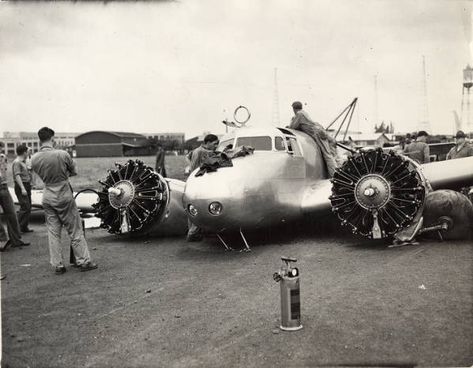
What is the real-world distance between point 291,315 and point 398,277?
2404 millimetres

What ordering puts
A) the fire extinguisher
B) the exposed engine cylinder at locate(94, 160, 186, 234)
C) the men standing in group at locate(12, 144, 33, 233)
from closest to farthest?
the fire extinguisher < the exposed engine cylinder at locate(94, 160, 186, 234) < the men standing in group at locate(12, 144, 33, 233)

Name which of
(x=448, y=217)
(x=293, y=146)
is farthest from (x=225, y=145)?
(x=448, y=217)

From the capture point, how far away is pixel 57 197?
817 cm

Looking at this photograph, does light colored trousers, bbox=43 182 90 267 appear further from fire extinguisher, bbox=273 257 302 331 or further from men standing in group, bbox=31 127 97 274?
fire extinguisher, bbox=273 257 302 331

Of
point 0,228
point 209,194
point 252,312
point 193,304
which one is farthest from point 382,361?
point 0,228

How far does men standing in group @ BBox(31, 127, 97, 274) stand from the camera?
8.16m

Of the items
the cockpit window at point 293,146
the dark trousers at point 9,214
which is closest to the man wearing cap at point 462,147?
the cockpit window at point 293,146

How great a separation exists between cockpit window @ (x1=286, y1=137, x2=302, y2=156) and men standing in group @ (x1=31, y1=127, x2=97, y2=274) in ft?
14.7

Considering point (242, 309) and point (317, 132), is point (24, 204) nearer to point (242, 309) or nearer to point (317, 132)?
point (317, 132)

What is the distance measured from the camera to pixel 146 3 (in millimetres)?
6555

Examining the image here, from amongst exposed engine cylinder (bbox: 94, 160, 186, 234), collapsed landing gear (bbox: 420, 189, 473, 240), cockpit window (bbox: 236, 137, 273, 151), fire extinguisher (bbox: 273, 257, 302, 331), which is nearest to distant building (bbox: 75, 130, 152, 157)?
exposed engine cylinder (bbox: 94, 160, 186, 234)

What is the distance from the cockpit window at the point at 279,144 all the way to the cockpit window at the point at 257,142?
0.13 m

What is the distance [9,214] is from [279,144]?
5.93 meters

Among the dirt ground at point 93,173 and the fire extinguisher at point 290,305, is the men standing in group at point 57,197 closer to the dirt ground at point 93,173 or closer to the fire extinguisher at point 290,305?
the dirt ground at point 93,173
